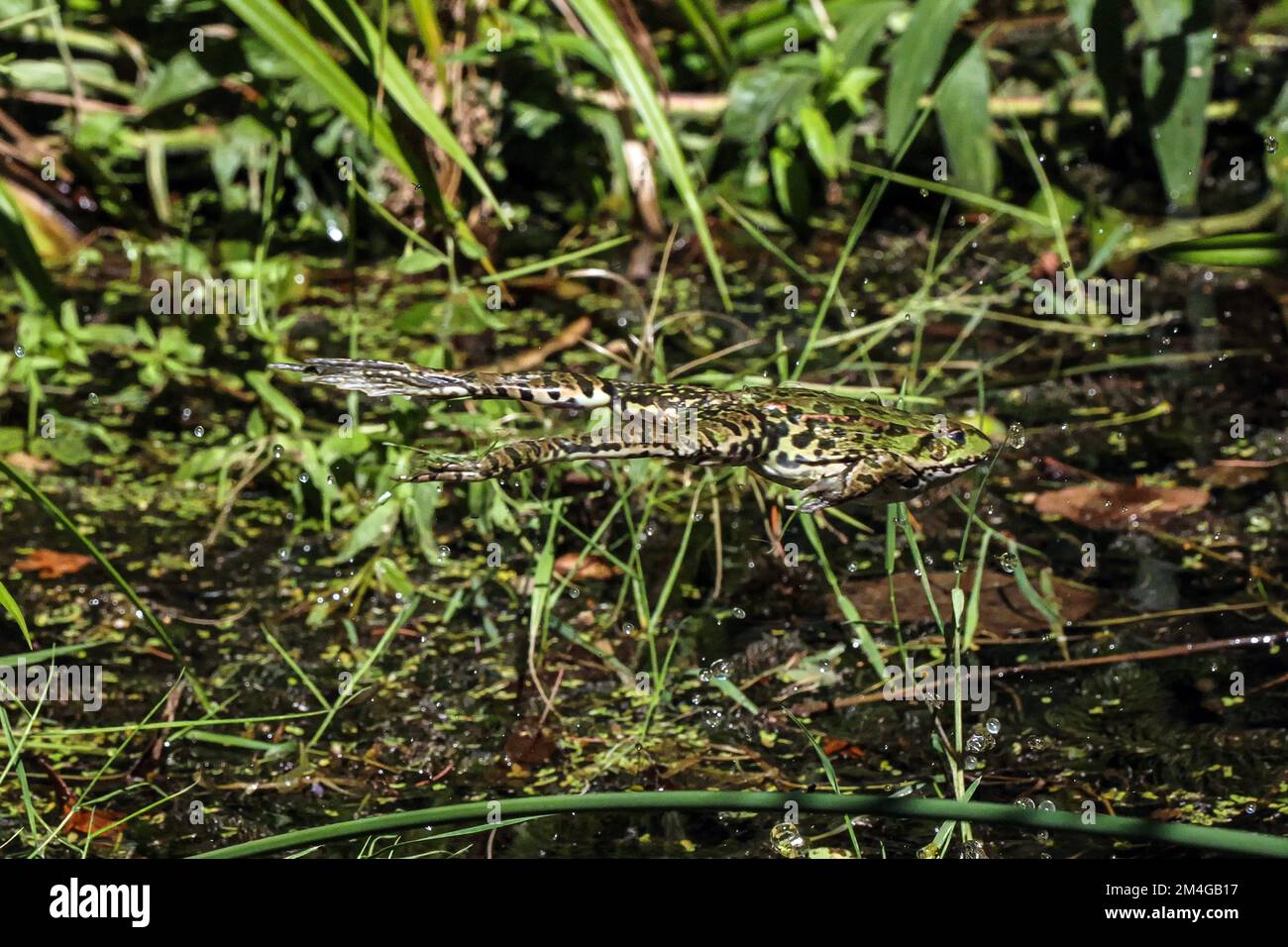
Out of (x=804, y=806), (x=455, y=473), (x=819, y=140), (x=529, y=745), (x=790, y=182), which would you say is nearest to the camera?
(x=804, y=806)

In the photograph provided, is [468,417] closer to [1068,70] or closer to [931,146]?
[931,146]

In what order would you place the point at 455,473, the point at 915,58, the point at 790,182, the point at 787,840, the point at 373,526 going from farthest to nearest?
the point at 790,182 < the point at 915,58 < the point at 373,526 < the point at 787,840 < the point at 455,473

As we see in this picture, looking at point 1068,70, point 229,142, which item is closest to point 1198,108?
point 1068,70

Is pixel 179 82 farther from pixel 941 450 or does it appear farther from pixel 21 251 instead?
pixel 941 450

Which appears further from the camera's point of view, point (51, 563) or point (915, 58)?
point (915, 58)

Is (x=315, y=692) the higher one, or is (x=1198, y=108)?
(x=1198, y=108)

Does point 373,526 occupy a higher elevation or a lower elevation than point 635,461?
lower

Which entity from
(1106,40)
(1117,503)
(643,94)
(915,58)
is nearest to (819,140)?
(915,58)

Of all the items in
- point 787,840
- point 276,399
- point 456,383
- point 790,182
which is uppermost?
point 790,182
